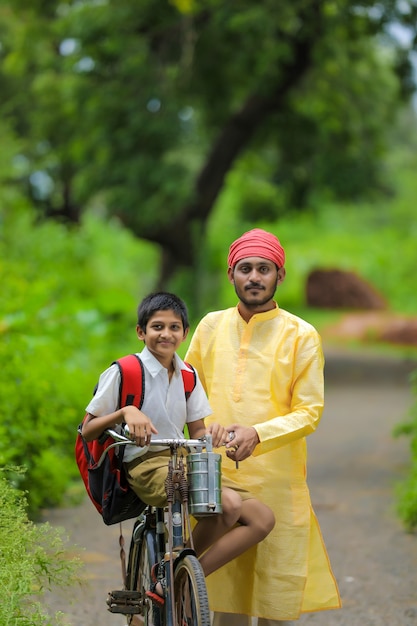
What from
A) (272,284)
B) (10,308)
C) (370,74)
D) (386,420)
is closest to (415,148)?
(370,74)

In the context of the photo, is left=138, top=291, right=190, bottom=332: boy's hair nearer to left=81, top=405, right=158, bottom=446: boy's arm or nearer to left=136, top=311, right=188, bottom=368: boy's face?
left=136, top=311, right=188, bottom=368: boy's face

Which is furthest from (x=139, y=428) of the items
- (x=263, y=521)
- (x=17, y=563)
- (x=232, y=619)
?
(x=232, y=619)

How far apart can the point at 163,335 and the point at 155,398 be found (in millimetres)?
221

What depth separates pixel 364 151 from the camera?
2217 centimetres

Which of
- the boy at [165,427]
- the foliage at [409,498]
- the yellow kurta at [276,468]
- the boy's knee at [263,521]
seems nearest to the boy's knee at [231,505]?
the boy at [165,427]

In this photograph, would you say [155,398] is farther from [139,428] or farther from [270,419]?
[270,419]

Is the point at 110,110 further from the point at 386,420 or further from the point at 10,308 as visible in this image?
the point at 10,308

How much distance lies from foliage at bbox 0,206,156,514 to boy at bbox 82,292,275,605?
2.07ft

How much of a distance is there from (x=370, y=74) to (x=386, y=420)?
1081cm

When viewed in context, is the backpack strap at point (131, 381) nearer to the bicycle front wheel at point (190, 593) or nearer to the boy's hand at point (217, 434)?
the boy's hand at point (217, 434)

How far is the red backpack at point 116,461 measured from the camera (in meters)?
3.86

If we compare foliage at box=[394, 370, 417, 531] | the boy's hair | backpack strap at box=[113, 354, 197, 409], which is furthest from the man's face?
foliage at box=[394, 370, 417, 531]

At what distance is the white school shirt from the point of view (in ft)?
12.6

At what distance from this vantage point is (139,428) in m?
3.65
